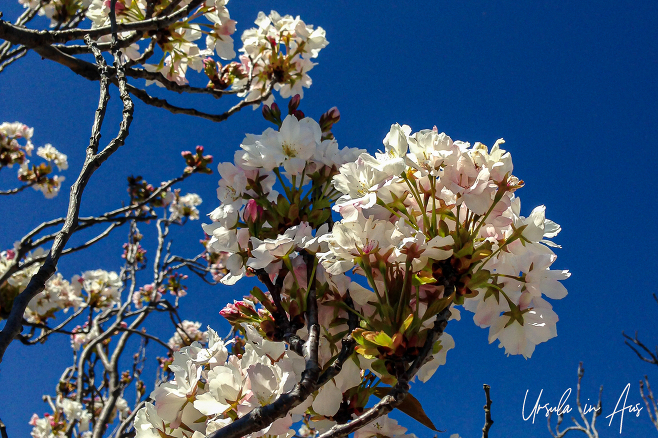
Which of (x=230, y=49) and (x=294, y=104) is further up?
(x=230, y=49)

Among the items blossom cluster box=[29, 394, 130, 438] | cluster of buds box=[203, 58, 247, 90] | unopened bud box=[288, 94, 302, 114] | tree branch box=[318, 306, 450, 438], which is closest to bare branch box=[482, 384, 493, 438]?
tree branch box=[318, 306, 450, 438]

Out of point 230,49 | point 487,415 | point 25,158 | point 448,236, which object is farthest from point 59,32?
point 25,158

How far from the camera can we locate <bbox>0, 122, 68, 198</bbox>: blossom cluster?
176 inches

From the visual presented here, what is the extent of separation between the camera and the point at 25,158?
187 inches

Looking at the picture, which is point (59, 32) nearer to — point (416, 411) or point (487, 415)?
point (416, 411)

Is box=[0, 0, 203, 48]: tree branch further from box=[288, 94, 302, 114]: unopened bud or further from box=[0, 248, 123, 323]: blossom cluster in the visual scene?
box=[0, 248, 123, 323]: blossom cluster

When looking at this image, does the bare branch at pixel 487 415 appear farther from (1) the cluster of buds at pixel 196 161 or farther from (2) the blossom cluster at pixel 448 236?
(1) the cluster of buds at pixel 196 161

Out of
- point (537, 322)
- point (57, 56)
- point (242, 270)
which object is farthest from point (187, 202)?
point (537, 322)

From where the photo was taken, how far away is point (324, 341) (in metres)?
1.05

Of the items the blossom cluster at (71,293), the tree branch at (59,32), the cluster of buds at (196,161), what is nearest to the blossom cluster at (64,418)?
the blossom cluster at (71,293)

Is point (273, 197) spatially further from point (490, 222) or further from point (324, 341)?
point (490, 222)

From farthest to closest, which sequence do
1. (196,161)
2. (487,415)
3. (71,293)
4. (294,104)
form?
(71,293) < (196,161) < (294,104) < (487,415)

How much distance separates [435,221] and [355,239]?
191 mm

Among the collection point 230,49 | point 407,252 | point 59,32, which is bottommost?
point 407,252
